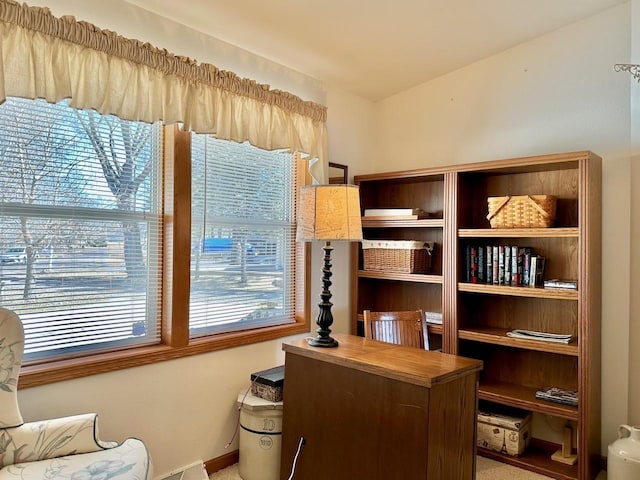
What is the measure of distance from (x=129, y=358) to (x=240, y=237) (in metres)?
0.98

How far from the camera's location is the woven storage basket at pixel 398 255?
10.8 feet

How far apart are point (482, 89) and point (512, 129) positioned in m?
0.39

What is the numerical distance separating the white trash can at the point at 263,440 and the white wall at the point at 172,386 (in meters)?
0.27

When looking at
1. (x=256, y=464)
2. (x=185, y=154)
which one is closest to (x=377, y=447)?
(x=256, y=464)

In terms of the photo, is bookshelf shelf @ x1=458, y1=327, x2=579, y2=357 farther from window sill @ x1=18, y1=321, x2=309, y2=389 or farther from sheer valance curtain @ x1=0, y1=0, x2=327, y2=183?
sheer valance curtain @ x1=0, y1=0, x2=327, y2=183

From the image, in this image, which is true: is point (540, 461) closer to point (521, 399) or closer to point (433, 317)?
point (521, 399)

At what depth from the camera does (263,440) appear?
253 centimetres

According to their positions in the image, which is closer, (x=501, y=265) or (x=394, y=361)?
(x=394, y=361)

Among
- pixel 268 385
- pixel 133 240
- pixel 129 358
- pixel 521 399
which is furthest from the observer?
pixel 521 399

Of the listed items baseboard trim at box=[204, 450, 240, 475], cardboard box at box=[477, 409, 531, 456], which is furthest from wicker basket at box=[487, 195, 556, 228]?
baseboard trim at box=[204, 450, 240, 475]

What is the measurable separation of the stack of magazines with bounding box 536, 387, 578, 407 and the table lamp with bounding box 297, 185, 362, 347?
4.64 ft

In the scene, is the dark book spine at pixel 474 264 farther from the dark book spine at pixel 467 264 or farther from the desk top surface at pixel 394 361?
the desk top surface at pixel 394 361

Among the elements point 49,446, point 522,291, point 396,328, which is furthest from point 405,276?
point 49,446

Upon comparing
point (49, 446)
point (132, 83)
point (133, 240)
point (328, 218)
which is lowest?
point (49, 446)
